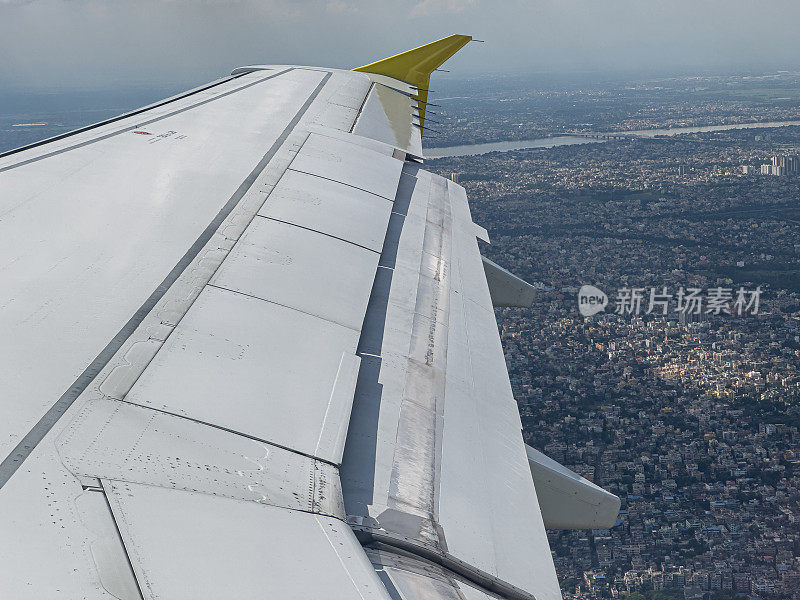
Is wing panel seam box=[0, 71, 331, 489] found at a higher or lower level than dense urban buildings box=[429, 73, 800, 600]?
higher

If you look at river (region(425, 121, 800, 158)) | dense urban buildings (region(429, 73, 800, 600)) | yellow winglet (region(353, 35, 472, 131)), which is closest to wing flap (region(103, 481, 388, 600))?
yellow winglet (region(353, 35, 472, 131))

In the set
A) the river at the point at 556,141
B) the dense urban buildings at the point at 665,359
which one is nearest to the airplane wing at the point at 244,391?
the dense urban buildings at the point at 665,359

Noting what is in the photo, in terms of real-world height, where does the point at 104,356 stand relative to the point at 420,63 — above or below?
below

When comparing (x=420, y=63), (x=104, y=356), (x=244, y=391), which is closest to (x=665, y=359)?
(x=420, y=63)

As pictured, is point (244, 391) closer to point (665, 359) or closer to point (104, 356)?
point (104, 356)

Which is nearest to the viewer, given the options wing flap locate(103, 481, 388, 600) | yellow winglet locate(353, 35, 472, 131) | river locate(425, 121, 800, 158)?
wing flap locate(103, 481, 388, 600)

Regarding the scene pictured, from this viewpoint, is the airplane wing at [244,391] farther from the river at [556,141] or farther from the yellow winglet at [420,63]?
the river at [556,141]

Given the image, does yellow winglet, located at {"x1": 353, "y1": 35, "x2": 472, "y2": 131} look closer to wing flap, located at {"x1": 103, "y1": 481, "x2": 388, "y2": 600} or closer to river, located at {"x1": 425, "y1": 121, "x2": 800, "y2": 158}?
wing flap, located at {"x1": 103, "y1": 481, "x2": 388, "y2": 600}
